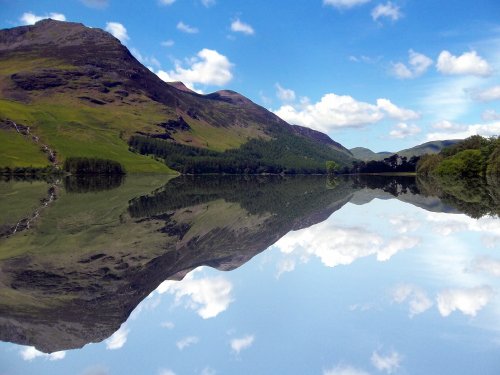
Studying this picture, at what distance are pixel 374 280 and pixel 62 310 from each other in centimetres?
1293

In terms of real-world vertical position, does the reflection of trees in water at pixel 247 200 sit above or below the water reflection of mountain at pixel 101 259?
above

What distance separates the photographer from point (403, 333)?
13578 mm

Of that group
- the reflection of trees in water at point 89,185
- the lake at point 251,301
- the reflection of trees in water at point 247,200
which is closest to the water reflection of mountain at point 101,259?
the lake at point 251,301

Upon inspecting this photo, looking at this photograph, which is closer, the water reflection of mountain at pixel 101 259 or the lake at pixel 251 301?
the lake at pixel 251 301

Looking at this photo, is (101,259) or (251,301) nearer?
(251,301)

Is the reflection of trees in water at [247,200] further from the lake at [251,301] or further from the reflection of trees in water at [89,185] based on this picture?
the lake at [251,301]

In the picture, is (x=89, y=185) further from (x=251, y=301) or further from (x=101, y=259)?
(x=251, y=301)

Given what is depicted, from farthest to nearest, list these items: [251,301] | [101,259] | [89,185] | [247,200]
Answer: [89,185], [247,200], [101,259], [251,301]

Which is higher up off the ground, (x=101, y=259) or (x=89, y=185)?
(x=89, y=185)

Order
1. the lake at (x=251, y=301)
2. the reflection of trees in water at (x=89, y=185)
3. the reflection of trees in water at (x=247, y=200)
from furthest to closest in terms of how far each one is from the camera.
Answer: the reflection of trees in water at (x=89, y=185)
the reflection of trees in water at (x=247, y=200)
the lake at (x=251, y=301)

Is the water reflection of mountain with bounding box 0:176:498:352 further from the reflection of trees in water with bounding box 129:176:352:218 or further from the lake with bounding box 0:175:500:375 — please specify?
the reflection of trees in water with bounding box 129:176:352:218

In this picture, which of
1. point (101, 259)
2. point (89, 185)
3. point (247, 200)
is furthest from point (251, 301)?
point (89, 185)

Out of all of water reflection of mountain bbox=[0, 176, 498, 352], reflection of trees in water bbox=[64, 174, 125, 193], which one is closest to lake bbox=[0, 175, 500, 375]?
water reflection of mountain bbox=[0, 176, 498, 352]

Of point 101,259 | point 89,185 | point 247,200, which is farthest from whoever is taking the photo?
point 89,185
